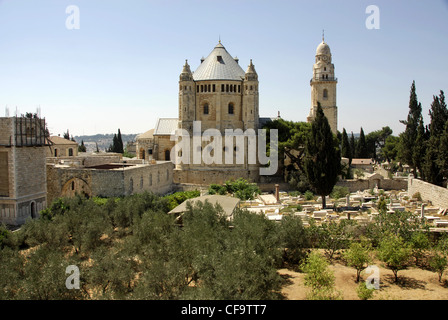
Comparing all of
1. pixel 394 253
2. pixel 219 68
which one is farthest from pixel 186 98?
pixel 394 253

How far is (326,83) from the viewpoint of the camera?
2042 inches

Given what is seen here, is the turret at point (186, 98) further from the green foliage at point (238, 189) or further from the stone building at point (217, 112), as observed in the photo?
the green foliage at point (238, 189)

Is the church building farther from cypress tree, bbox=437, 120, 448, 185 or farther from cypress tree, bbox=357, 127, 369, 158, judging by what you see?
cypress tree, bbox=357, 127, 369, 158

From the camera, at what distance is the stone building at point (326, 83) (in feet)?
170

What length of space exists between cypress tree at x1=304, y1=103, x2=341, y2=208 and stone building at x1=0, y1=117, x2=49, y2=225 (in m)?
19.6

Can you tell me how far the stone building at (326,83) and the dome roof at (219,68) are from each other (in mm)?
14055

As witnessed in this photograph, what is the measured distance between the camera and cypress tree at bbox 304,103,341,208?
27.0 meters

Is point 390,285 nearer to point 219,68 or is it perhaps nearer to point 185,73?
point 185,73

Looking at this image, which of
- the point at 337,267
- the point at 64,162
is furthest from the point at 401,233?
the point at 64,162

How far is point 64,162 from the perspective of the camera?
3406cm
